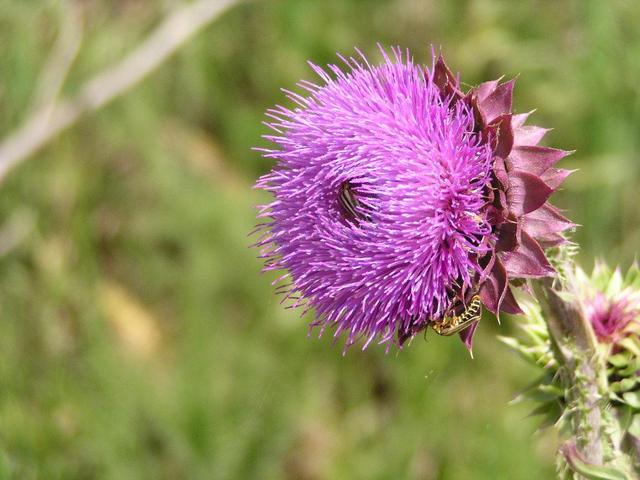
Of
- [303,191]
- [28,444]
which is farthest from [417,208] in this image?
[28,444]

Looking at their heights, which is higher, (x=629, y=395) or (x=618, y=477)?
(x=629, y=395)

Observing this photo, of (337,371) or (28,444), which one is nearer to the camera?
(28,444)

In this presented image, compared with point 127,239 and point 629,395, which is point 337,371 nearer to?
point 127,239

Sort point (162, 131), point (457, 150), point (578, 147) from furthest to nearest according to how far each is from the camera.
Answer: point (162, 131) → point (578, 147) → point (457, 150)

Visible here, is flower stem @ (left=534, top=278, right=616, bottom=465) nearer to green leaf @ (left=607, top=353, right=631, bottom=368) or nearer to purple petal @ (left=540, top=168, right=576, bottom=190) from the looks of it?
green leaf @ (left=607, top=353, right=631, bottom=368)

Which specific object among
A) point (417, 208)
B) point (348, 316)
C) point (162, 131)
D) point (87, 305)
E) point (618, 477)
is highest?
point (162, 131)

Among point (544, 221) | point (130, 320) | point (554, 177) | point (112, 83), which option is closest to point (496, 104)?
point (554, 177)

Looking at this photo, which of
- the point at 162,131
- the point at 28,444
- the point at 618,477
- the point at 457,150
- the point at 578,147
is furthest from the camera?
the point at 162,131
